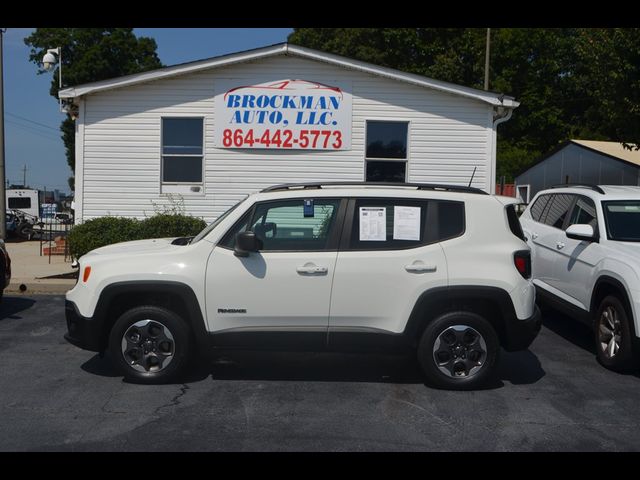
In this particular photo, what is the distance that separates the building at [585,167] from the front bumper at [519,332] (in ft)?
Result: 49.1

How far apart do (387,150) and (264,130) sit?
2380 millimetres

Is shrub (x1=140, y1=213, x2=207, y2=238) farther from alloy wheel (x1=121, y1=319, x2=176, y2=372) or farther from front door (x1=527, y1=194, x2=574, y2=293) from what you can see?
alloy wheel (x1=121, y1=319, x2=176, y2=372)

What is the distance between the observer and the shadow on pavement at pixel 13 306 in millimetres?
9405

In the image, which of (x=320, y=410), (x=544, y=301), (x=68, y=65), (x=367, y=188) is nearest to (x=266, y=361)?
(x=320, y=410)

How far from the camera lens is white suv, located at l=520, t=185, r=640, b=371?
676 cm

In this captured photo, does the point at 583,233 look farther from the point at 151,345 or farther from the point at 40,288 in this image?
the point at 40,288

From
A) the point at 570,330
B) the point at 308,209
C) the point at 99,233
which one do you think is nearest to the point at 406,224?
the point at 308,209

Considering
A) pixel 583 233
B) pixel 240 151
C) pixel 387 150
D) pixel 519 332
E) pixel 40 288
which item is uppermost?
pixel 387 150

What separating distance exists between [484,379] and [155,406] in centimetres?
280

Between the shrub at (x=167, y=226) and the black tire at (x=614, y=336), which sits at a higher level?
the shrub at (x=167, y=226)

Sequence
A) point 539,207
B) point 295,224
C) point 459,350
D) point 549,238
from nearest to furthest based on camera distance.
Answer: point 459,350
point 295,224
point 549,238
point 539,207

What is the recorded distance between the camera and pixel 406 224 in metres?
6.16

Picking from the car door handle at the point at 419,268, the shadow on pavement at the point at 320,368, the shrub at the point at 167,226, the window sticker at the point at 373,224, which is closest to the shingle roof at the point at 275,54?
the shrub at the point at 167,226

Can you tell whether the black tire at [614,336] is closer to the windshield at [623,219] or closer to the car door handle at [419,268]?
the windshield at [623,219]
